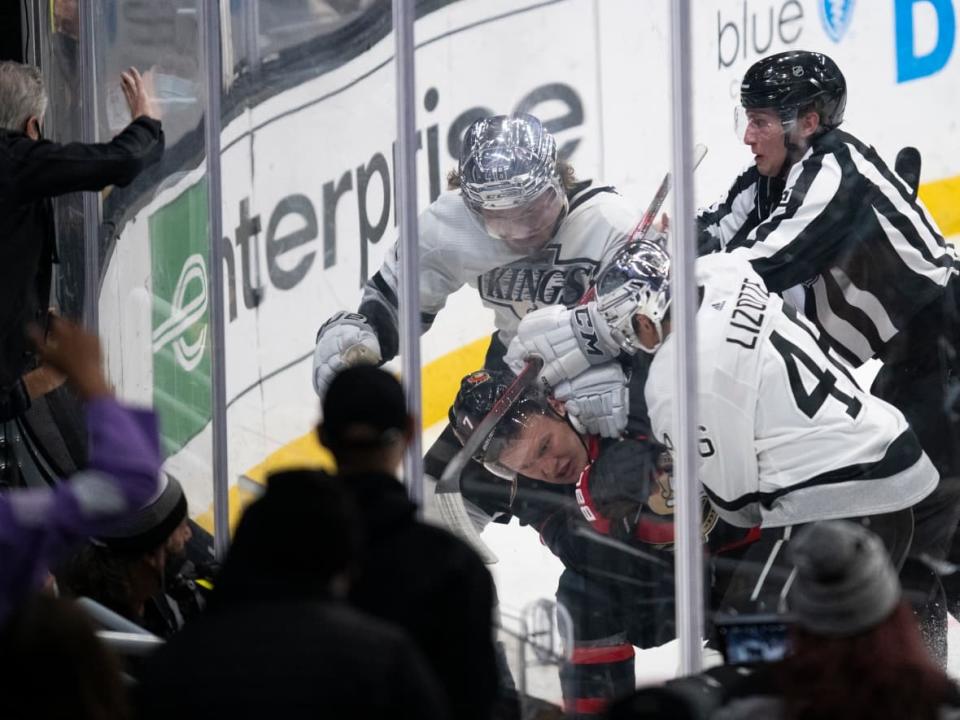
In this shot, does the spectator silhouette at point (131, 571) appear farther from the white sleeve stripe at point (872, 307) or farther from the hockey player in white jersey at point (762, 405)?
the white sleeve stripe at point (872, 307)

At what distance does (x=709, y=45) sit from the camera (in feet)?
10.8

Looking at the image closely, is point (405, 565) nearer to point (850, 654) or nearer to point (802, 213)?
point (850, 654)

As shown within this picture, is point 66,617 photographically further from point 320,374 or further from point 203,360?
point 203,360

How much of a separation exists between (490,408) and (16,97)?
1167mm

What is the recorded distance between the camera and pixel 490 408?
3.71 m

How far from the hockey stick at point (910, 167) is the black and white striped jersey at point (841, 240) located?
2cm

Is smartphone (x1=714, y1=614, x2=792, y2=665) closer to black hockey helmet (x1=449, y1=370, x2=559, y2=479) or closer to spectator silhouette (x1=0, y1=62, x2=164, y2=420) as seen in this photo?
black hockey helmet (x1=449, y1=370, x2=559, y2=479)

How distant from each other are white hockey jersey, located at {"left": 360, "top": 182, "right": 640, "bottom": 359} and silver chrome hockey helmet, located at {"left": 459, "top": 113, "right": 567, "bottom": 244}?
0.12 feet

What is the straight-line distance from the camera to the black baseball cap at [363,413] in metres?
2.15

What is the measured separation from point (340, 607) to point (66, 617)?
267mm

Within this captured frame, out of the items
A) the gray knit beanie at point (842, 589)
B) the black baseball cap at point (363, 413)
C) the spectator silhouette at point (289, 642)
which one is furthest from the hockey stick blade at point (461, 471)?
the spectator silhouette at point (289, 642)

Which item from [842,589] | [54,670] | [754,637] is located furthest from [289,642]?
[754,637]

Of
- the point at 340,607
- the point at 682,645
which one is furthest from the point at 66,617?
the point at 682,645

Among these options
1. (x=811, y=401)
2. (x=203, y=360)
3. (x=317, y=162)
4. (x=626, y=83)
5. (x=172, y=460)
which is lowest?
(x=172, y=460)
